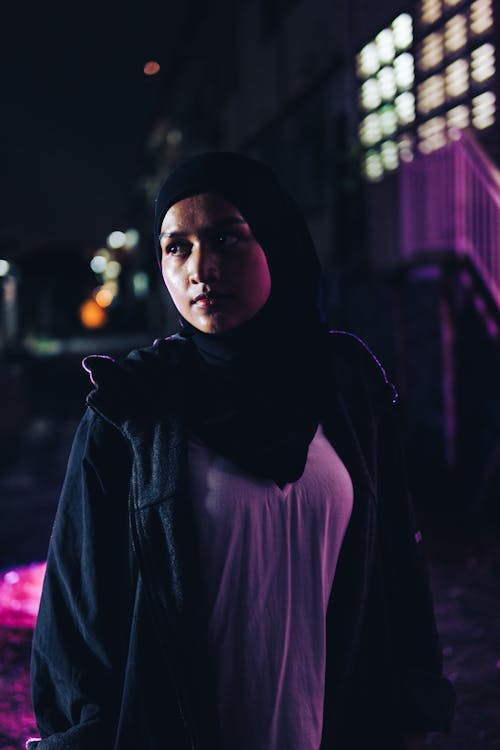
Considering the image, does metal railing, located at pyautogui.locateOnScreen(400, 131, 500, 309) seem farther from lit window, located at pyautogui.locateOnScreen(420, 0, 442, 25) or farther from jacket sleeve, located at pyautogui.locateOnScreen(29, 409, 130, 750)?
jacket sleeve, located at pyautogui.locateOnScreen(29, 409, 130, 750)

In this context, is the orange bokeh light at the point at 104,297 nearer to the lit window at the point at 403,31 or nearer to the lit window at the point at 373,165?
the lit window at the point at 373,165

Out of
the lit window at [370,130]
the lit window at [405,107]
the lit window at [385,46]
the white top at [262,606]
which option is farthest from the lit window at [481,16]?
the white top at [262,606]

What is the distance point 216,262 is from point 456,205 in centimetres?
673

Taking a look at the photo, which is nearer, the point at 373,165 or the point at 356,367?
the point at 356,367

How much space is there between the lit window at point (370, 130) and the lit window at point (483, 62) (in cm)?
288

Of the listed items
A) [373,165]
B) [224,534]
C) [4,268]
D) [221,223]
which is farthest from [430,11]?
[4,268]

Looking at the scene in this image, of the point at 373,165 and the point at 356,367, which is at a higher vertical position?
the point at 373,165

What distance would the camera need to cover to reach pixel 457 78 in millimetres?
9664

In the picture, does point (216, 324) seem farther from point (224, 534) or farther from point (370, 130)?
point (370, 130)

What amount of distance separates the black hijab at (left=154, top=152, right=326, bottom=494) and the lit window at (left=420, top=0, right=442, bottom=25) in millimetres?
9792

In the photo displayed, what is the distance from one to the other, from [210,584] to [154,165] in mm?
38659

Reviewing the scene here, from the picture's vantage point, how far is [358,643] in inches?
65.4

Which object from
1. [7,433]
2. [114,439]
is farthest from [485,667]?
[7,433]

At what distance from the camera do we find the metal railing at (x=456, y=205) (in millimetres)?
7285
